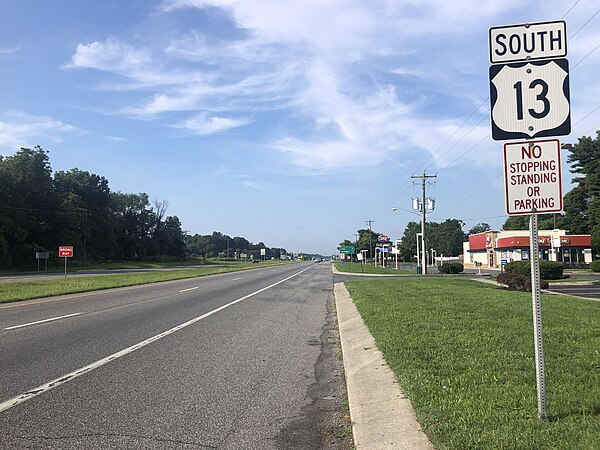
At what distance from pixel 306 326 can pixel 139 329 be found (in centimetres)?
423

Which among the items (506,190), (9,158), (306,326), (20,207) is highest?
(9,158)

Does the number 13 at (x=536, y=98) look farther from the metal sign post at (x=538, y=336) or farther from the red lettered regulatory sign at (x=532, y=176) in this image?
the metal sign post at (x=538, y=336)

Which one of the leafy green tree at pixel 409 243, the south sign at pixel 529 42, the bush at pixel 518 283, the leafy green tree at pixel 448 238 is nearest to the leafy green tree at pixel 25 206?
the bush at pixel 518 283

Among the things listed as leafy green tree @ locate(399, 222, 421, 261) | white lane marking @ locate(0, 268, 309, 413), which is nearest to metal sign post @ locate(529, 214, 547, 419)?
white lane marking @ locate(0, 268, 309, 413)

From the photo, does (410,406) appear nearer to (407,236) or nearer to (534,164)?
(534,164)

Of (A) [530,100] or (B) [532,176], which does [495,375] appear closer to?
(B) [532,176]

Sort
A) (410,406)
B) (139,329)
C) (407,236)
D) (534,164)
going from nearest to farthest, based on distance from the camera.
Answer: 1. (534,164)
2. (410,406)
3. (139,329)
4. (407,236)

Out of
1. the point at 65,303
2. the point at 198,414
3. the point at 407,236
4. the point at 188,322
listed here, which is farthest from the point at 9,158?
the point at 407,236

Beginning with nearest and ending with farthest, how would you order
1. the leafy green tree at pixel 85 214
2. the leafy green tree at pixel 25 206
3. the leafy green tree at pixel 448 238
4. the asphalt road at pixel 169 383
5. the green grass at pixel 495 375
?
the green grass at pixel 495 375 < the asphalt road at pixel 169 383 < the leafy green tree at pixel 25 206 < the leafy green tree at pixel 85 214 < the leafy green tree at pixel 448 238

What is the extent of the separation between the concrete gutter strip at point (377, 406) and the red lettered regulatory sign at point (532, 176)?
2.28 metres

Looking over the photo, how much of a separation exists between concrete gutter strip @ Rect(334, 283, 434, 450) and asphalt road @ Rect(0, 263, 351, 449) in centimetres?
25

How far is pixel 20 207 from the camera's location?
7600 centimetres

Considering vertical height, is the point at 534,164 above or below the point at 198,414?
above

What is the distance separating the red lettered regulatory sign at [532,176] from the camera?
15.4 ft
